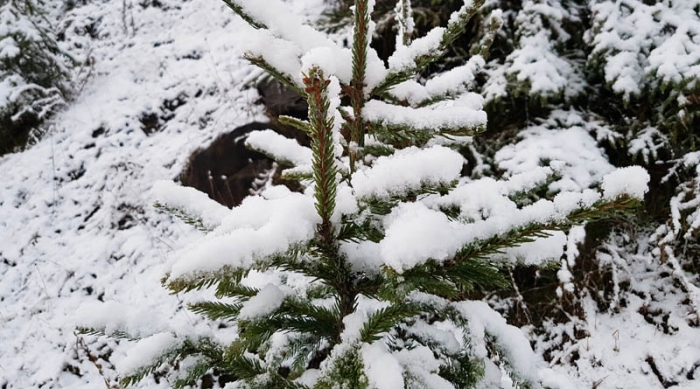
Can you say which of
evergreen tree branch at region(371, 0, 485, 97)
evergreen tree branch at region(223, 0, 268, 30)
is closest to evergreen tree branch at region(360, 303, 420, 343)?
evergreen tree branch at region(371, 0, 485, 97)

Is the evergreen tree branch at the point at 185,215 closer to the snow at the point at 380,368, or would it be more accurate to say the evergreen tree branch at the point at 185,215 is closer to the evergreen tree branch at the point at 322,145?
the evergreen tree branch at the point at 322,145

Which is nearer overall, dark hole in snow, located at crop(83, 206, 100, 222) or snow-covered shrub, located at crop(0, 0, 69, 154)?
dark hole in snow, located at crop(83, 206, 100, 222)

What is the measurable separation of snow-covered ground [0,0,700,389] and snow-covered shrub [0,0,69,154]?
9.9 inches

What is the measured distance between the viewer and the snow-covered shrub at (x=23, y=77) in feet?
16.8

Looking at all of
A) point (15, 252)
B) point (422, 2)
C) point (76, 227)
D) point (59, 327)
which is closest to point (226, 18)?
point (422, 2)

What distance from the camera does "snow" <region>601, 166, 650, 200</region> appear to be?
24.8 inches

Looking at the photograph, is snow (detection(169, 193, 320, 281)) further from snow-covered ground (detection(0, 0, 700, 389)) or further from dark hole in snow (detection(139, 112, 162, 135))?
dark hole in snow (detection(139, 112, 162, 135))

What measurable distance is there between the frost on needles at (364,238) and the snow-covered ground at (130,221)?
160 mm

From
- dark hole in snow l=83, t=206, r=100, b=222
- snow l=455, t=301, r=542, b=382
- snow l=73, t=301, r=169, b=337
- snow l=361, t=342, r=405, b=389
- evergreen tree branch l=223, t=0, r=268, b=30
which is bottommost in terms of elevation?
dark hole in snow l=83, t=206, r=100, b=222

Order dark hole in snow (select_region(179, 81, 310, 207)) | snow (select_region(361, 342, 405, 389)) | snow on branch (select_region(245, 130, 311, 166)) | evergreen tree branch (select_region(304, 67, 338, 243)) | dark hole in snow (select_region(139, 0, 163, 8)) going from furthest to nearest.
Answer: dark hole in snow (select_region(139, 0, 163, 8)), dark hole in snow (select_region(179, 81, 310, 207)), snow on branch (select_region(245, 130, 311, 166)), snow (select_region(361, 342, 405, 389)), evergreen tree branch (select_region(304, 67, 338, 243))

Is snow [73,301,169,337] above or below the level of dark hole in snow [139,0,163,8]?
above

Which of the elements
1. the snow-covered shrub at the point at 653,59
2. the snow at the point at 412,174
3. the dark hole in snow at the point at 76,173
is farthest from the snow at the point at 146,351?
the dark hole in snow at the point at 76,173

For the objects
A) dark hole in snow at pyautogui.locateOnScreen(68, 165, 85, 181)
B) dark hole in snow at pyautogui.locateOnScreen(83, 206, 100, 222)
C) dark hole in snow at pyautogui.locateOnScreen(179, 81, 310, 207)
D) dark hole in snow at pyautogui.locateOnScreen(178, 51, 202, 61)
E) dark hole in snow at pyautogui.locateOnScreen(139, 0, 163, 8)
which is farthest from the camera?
dark hole in snow at pyautogui.locateOnScreen(139, 0, 163, 8)

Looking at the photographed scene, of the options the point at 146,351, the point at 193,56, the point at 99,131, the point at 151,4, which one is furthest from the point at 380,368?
the point at 151,4
